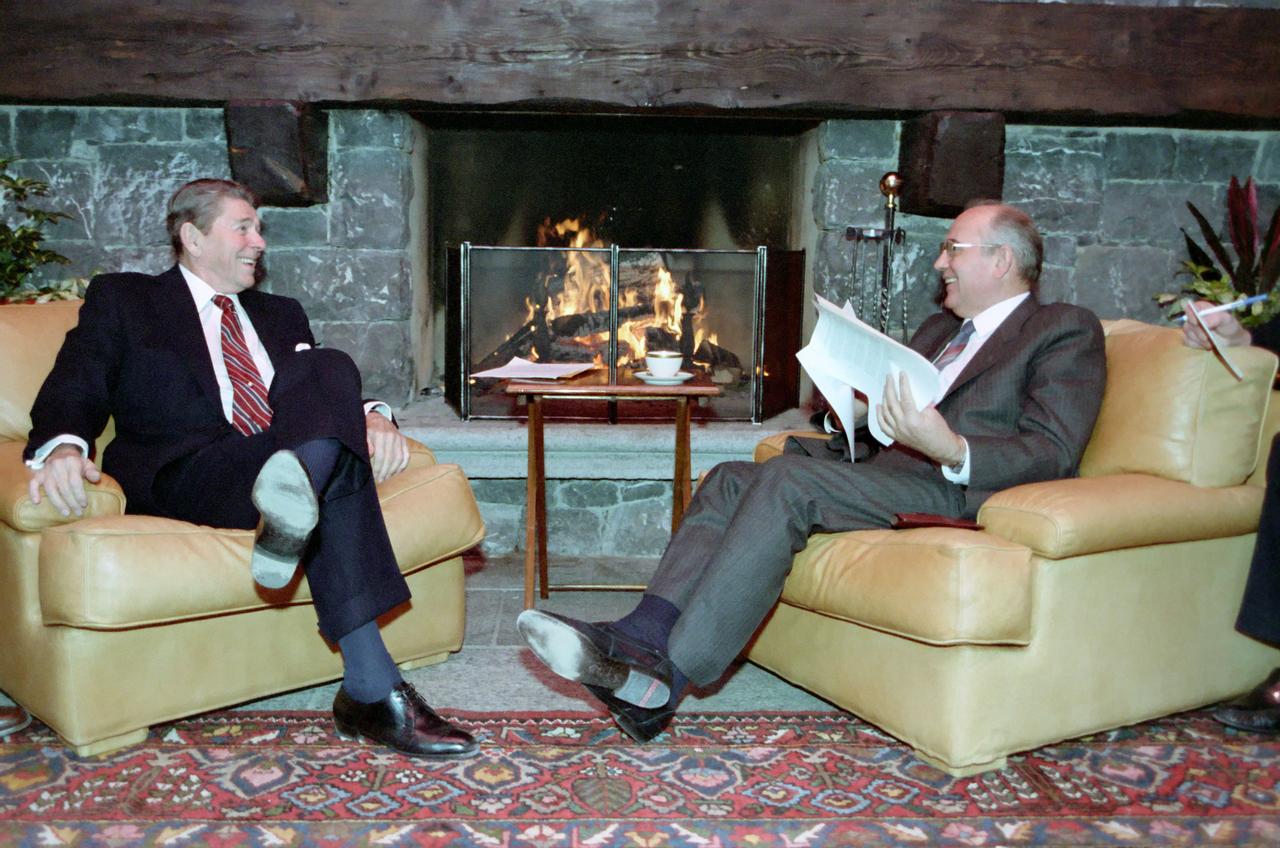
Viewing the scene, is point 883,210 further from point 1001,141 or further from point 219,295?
point 219,295

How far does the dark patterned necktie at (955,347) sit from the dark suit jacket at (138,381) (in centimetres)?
156

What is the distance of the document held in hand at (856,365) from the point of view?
2.20 metres

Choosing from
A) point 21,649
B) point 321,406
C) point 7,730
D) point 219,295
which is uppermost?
point 219,295

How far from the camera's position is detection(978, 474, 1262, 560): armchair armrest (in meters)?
2.10

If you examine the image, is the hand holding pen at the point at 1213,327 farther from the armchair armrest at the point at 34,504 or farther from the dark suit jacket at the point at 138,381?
the armchair armrest at the point at 34,504

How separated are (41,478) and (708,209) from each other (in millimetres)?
2487

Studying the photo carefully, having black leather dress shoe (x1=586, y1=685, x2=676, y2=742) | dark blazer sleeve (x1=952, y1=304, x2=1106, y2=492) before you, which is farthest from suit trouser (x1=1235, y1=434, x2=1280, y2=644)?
black leather dress shoe (x1=586, y1=685, x2=676, y2=742)

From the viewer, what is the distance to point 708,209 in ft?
13.4

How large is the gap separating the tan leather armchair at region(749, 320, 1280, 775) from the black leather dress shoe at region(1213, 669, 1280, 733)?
4cm

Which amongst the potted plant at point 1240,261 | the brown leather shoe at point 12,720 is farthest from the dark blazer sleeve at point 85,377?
the potted plant at point 1240,261

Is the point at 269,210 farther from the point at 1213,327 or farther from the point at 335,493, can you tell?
the point at 1213,327

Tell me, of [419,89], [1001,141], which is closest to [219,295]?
[419,89]

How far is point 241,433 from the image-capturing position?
248 centimetres

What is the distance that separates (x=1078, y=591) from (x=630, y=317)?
1.90m
